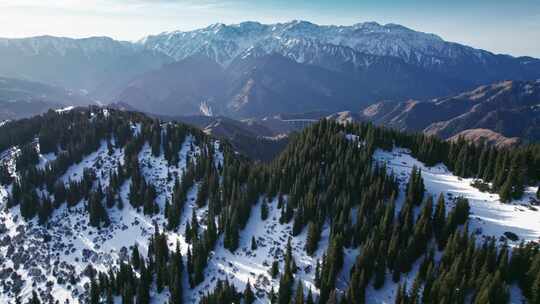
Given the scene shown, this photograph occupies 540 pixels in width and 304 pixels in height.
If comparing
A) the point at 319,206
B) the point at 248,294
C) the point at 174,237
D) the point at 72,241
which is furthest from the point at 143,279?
the point at 319,206

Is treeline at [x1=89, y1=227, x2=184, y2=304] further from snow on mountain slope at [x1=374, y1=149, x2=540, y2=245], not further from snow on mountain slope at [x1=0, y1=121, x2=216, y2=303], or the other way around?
snow on mountain slope at [x1=374, y1=149, x2=540, y2=245]

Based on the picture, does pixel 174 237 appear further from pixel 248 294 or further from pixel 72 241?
pixel 248 294

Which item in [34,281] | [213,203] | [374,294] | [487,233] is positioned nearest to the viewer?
[374,294]

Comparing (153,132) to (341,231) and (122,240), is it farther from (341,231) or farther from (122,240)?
(341,231)

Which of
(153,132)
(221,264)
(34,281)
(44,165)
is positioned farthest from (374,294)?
(44,165)

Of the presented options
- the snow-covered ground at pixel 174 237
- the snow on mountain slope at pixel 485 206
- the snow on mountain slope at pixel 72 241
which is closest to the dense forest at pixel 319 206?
the snow-covered ground at pixel 174 237

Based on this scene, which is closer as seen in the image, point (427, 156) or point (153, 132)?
point (427, 156)

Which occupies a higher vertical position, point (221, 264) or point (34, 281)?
point (221, 264)

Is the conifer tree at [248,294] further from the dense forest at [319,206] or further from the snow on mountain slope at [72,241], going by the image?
the snow on mountain slope at [72,241]

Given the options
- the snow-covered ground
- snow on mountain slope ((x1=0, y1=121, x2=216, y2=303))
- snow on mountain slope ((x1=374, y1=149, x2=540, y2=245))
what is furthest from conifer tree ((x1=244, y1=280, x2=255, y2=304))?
snow on mountain slope ((x1=374, y1=149, x2=540, y2=245))
